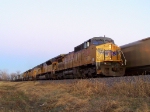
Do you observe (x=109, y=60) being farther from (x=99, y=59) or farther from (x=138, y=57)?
(x=138, y=57)

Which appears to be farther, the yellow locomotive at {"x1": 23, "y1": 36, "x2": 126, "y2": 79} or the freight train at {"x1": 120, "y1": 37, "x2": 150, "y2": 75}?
the yellow locomotive at {"x1": 23, "y1": 36, "x2": 126, "y2": 79}

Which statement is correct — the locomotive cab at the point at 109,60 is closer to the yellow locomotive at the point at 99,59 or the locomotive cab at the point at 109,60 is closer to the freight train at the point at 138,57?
the yellow locomotive at the point at 99,59

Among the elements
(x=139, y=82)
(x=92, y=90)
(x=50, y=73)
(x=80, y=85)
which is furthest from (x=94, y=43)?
(x=50, y=73)

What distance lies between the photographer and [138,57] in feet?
50.9

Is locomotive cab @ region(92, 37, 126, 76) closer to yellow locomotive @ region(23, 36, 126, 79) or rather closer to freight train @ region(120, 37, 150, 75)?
yellow locomotive @ region(23, 36, 126, 79)

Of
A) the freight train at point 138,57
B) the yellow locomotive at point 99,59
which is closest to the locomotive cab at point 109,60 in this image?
the yellow locomotive at point 99,59

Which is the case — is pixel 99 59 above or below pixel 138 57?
below

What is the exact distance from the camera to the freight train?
14.6m

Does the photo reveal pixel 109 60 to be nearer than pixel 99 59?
No

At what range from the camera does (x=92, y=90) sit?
9336 millimetres

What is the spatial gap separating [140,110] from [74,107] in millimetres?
2380

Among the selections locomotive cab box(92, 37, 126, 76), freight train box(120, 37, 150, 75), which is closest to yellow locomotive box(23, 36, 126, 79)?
locomotive cab box(92, 37, 126, 76)

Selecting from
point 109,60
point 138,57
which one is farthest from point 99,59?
point 138,57

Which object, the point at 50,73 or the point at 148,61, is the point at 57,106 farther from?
the point at 50,73
